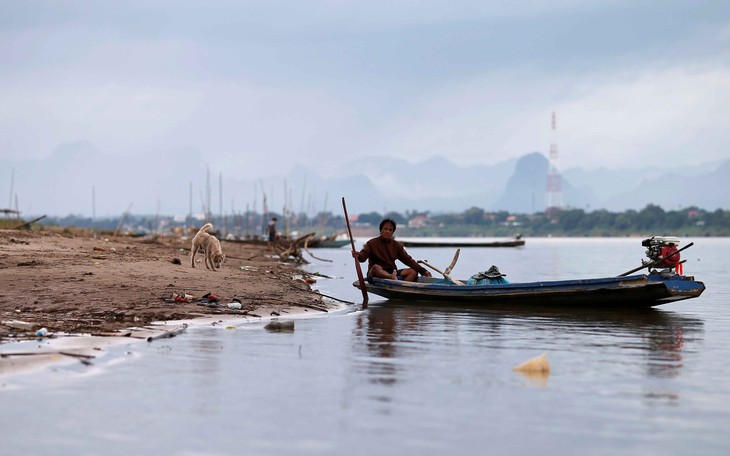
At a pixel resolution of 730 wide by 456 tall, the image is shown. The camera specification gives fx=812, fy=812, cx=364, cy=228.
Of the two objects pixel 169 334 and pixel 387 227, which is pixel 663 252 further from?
pixel 169 334

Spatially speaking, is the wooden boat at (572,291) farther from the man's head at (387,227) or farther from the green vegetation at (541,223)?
the green vegetation at (541,223)

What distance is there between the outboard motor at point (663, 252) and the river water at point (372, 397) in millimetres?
3285

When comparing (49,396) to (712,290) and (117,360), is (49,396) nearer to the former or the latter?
(117,360)

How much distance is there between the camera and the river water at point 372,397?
204 inches

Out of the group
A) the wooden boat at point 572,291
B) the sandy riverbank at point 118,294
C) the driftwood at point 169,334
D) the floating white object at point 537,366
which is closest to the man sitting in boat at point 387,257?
the wooden boat at point 572,291

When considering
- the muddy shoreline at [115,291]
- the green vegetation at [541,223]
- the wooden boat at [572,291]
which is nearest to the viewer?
the muddy shoreline at [115,291]

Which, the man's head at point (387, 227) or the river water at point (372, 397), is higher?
the man's head at point (387, 227)

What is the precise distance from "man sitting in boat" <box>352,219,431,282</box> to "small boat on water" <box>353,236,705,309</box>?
0.20 metres

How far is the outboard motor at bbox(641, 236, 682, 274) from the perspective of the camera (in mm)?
13625

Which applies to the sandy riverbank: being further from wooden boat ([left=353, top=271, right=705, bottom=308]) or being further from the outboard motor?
the outboard motor

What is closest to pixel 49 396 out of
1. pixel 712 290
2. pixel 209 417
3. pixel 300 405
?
pixel 209 417

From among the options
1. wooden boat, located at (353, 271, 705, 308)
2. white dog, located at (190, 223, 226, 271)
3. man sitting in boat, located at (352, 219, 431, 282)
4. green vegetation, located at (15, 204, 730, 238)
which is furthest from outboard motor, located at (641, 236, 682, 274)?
green vegetation, located at (15, 204, 730, 238)

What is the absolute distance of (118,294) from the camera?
12.0 m

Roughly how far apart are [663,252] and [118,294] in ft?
29.1
